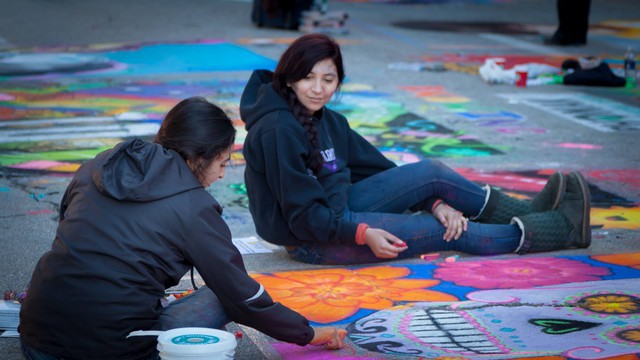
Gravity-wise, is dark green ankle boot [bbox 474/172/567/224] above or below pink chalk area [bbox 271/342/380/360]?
above

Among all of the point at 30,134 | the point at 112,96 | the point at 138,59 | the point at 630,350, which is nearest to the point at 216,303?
the point at 630,350

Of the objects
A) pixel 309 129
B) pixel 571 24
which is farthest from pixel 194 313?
pixel 571 24

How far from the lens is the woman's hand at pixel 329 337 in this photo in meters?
3.15

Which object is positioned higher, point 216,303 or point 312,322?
point 216,303

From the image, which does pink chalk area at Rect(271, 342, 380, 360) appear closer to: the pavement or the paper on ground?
the pavement

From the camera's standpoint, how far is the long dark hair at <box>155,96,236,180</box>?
2.92m

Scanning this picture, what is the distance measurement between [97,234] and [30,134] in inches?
163

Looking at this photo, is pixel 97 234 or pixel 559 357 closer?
pixel 97 234

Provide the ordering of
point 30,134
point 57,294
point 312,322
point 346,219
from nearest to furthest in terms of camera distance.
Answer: point 57,294 → point 312,322 → point 346,219 → point 30,134

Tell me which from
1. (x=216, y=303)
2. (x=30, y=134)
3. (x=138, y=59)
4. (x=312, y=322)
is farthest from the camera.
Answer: (x=138, y=59)

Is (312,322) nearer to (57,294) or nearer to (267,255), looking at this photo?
(267,255)

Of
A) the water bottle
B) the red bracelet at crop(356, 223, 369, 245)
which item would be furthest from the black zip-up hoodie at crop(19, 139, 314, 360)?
the water bottle

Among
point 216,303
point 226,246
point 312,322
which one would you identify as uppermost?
point 226,246

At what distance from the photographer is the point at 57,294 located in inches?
109
